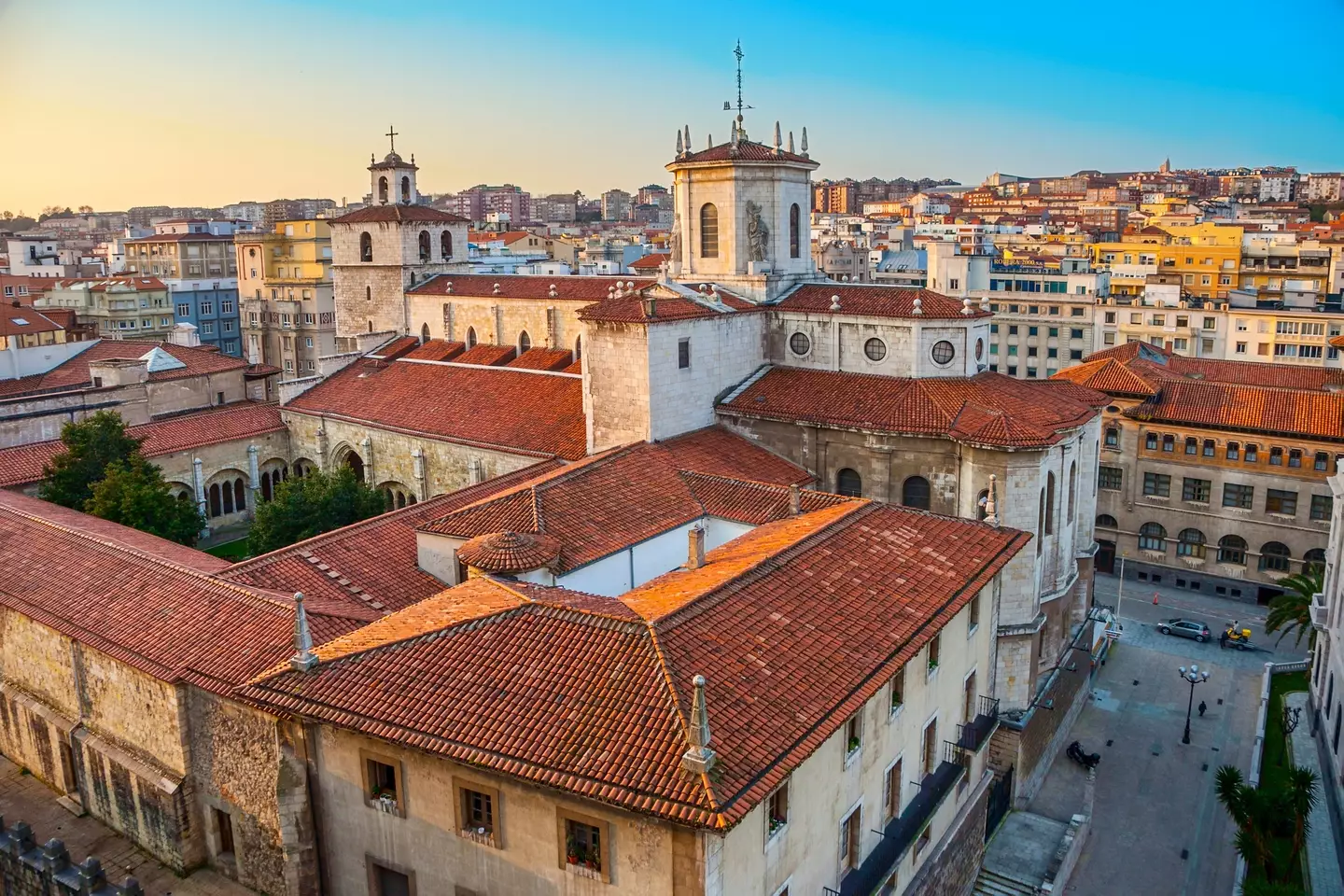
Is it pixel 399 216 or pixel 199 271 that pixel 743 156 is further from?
pixel 199 271

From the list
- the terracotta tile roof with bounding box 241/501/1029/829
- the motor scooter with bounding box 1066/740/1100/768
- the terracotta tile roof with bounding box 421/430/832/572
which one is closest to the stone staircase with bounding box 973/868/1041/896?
the motor scooter with bounding box 1066/740/1100/768

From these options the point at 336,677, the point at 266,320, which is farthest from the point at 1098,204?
the point at 336,677

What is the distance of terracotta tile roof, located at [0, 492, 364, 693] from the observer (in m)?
19.1

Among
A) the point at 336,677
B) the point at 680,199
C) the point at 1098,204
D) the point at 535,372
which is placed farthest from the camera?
the point at 1098,204

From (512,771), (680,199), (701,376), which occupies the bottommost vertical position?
(512,771)

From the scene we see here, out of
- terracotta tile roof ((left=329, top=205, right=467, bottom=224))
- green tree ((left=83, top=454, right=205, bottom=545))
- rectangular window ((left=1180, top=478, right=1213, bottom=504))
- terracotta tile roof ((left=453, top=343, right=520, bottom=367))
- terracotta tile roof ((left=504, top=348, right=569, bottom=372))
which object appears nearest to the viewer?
green tree ((left=83, top=454, right=205, bottom=545))

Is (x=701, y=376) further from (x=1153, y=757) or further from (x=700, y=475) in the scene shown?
(x=1153, y=757)

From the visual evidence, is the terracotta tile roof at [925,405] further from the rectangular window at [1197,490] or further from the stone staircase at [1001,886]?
the rectangular window at [1197,490]

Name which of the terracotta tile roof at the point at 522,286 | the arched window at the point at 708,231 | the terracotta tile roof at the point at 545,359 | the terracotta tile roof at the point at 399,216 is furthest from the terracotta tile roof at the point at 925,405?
the terracotta tile roof at the point at 399,216

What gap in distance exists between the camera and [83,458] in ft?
116

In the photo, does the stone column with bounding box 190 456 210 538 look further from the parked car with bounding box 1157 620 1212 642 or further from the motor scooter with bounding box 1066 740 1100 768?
the parked car with bounding box 1157 620 1212 642

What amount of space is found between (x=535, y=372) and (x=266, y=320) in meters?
45.1

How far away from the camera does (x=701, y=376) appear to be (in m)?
33.2

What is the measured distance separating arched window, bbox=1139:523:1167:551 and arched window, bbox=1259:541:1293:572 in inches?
146
